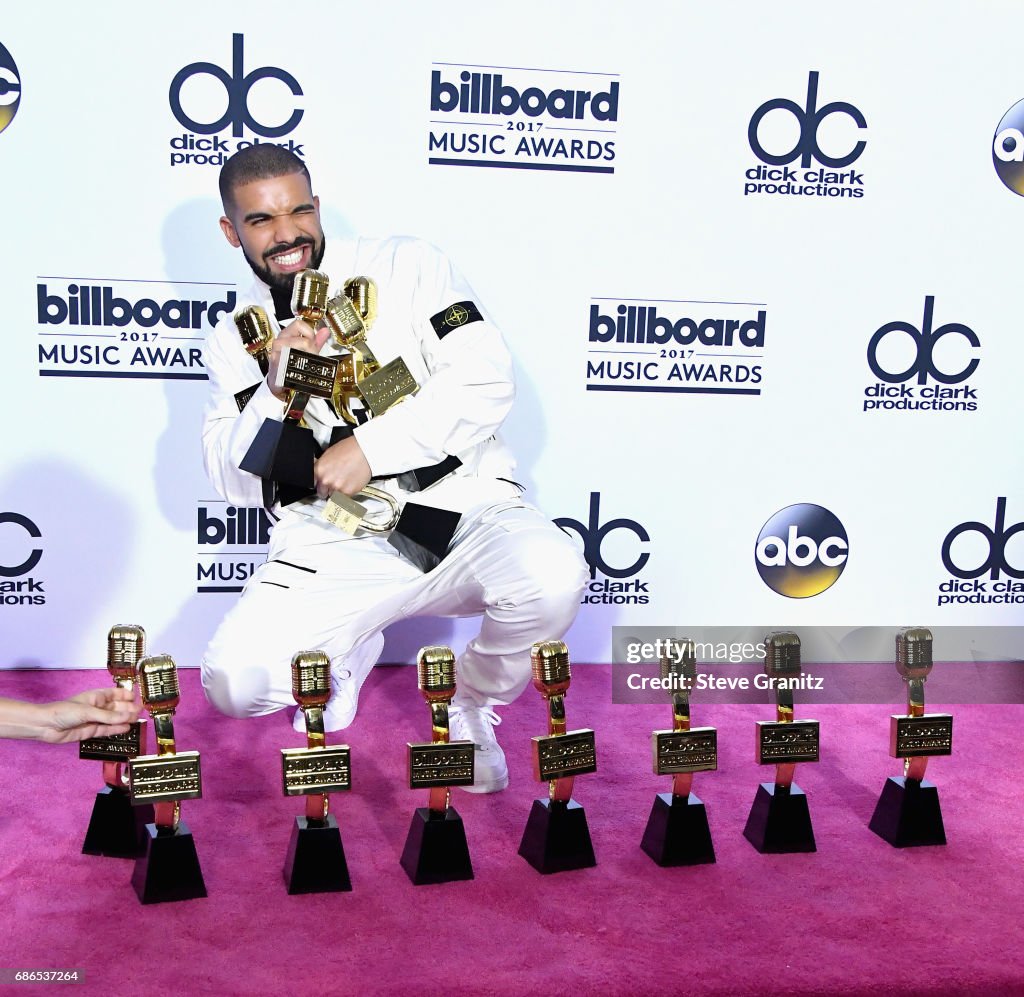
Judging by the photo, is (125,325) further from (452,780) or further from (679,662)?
(679,662)

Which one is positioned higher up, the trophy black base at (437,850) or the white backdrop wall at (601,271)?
the white backdrop wall at (601,271)

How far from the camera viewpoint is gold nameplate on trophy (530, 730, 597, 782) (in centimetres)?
220

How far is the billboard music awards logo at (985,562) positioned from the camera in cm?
389

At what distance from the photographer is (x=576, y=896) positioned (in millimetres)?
2197

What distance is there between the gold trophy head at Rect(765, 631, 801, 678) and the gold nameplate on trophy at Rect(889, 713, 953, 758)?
26cm

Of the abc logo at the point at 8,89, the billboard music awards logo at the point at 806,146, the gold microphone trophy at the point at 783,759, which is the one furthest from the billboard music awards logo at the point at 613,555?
the abc logo at the point at 8,89

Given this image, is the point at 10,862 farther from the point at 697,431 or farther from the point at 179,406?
the point at 697,431

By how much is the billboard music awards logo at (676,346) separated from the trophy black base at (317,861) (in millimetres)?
1849

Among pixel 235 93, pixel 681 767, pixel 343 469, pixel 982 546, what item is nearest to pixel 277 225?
pixel 343 469

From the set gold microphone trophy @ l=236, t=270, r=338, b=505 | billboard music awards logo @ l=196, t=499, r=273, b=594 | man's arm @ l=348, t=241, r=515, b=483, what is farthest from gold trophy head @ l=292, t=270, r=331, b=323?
billboard music awards logo @ l=196, t=499, r=273, b=594

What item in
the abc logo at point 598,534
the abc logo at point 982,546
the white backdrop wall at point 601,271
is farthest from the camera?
the abc logo at point 982,546

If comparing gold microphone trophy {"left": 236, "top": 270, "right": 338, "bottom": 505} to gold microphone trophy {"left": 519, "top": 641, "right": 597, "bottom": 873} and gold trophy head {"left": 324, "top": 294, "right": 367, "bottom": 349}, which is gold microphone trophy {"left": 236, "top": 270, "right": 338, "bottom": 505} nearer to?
gold trophy head {"left": 324, "top": 294, "right": 367, "bottom": 349}

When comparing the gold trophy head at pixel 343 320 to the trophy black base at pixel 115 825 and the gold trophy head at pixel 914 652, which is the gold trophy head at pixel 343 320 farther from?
the gold trophy head at pixel 914 652

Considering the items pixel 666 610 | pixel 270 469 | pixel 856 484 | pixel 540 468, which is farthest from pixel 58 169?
pixel 856 484
